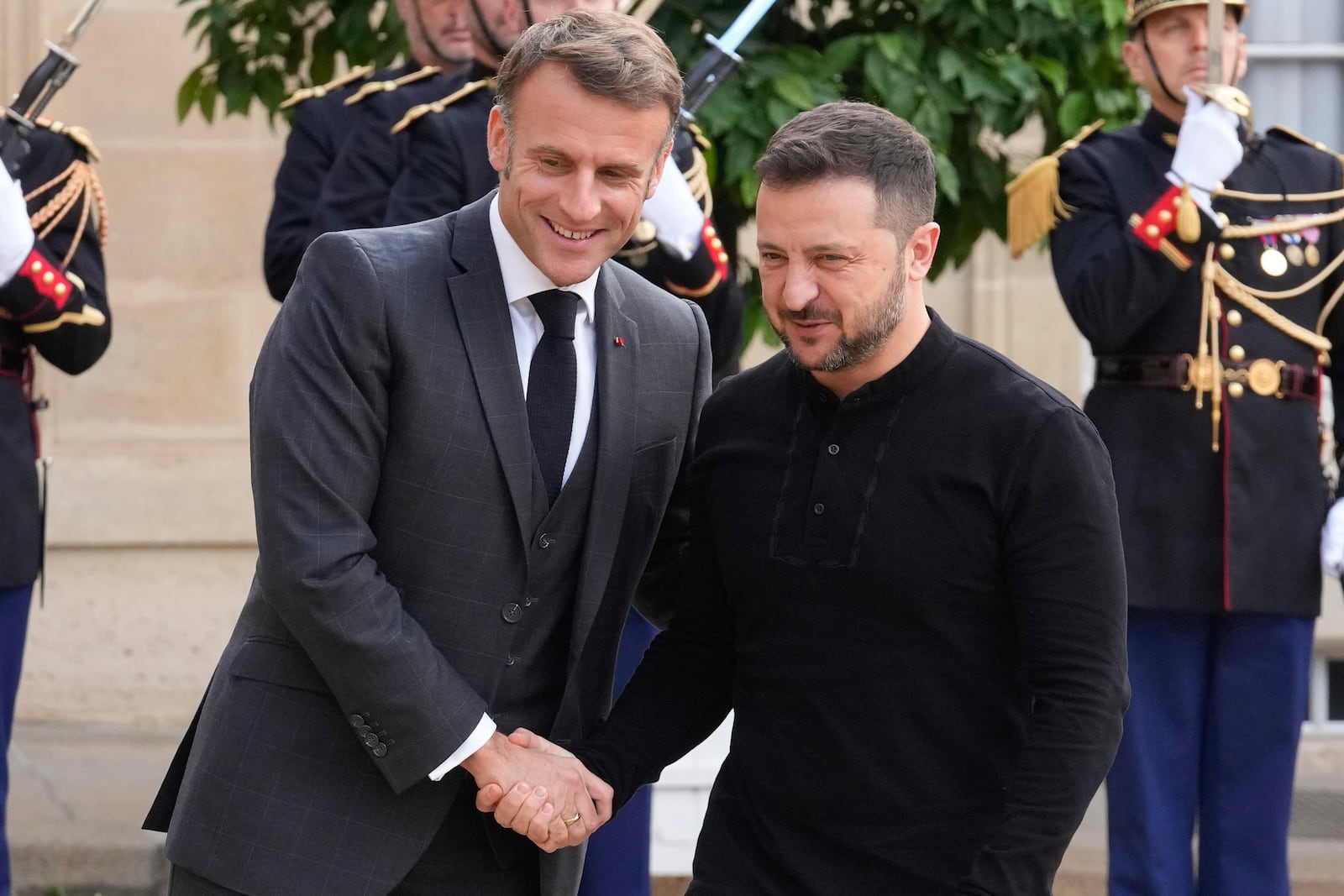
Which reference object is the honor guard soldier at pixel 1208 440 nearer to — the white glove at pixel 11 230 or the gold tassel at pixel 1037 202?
the gold tassel at pixel 1037 202

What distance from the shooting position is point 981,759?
2.41m

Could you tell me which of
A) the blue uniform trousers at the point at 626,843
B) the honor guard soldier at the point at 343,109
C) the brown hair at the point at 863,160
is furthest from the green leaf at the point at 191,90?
the brown hair at the point at 863,160

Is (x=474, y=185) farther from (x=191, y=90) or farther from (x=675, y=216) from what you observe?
(x=191, y=90)

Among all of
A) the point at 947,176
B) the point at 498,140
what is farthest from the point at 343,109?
the point at 498,140

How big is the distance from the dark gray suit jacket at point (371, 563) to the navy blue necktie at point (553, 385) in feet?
0.16

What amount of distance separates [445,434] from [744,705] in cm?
53

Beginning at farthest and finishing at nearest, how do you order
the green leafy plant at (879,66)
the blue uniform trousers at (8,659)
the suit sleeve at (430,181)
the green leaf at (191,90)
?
the green leaf at (191,90), the green leafy plant at (879,66), the blue uniform trousers at (8,659), the suit sleeve at (430,181)

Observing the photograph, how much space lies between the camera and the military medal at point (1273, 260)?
12.9 ft

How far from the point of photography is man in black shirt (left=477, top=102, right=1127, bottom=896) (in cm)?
234

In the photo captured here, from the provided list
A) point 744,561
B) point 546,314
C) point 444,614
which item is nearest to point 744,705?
point 744,561

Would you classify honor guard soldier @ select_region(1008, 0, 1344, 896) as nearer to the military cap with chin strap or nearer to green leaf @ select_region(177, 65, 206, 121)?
the military cap with chin strap

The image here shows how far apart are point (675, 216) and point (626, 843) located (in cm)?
118

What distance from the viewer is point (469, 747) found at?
8.19ft

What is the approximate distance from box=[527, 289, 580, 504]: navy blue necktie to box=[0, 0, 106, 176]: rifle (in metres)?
1.91
